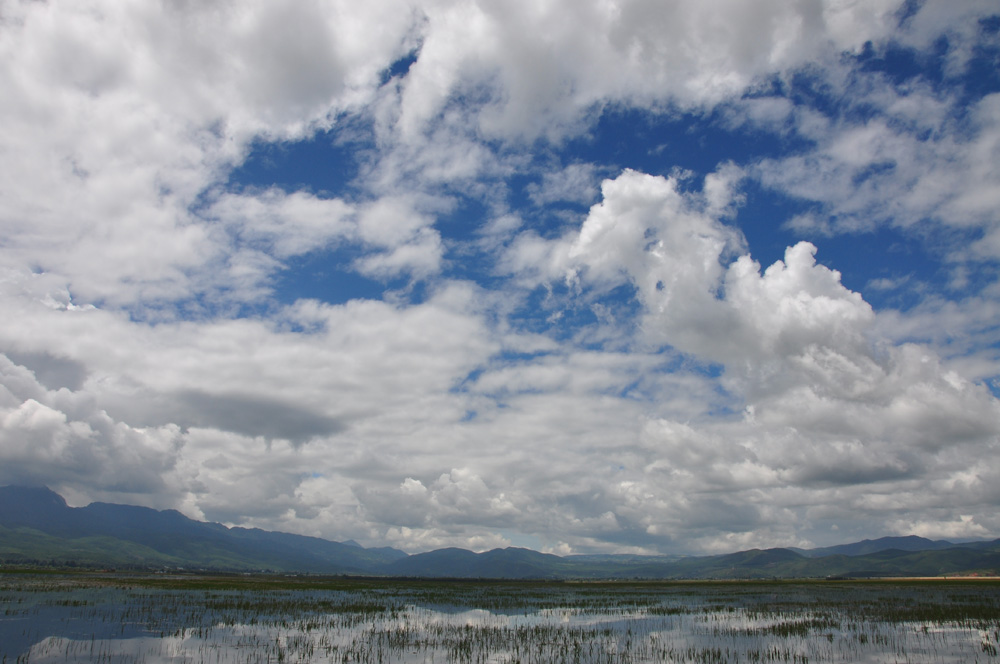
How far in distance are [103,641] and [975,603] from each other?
10245cm

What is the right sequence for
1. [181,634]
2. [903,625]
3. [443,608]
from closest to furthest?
[181,634] < [903,625] < [443,608]

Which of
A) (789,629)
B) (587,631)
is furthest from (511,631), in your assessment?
(789,629)

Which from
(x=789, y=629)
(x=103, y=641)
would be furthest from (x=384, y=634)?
(x=789, y=629)

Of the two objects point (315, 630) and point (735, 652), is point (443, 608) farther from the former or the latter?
point (735, 652)

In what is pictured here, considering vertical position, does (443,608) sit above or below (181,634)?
below

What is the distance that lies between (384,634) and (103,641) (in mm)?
20806

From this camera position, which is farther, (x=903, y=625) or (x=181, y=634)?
(x=903, y=625)

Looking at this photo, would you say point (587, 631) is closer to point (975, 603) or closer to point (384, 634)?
point (384, 634)

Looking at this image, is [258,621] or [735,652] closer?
[735,652]

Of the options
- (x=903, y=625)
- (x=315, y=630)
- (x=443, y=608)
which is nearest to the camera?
(x=315, y=630)

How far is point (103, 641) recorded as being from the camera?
40031 mm

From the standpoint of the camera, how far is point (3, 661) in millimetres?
31875

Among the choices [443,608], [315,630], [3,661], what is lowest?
[443,608]

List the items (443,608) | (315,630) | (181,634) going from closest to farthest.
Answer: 1. (181,634)
2. (315,630)
3. (443,608)
